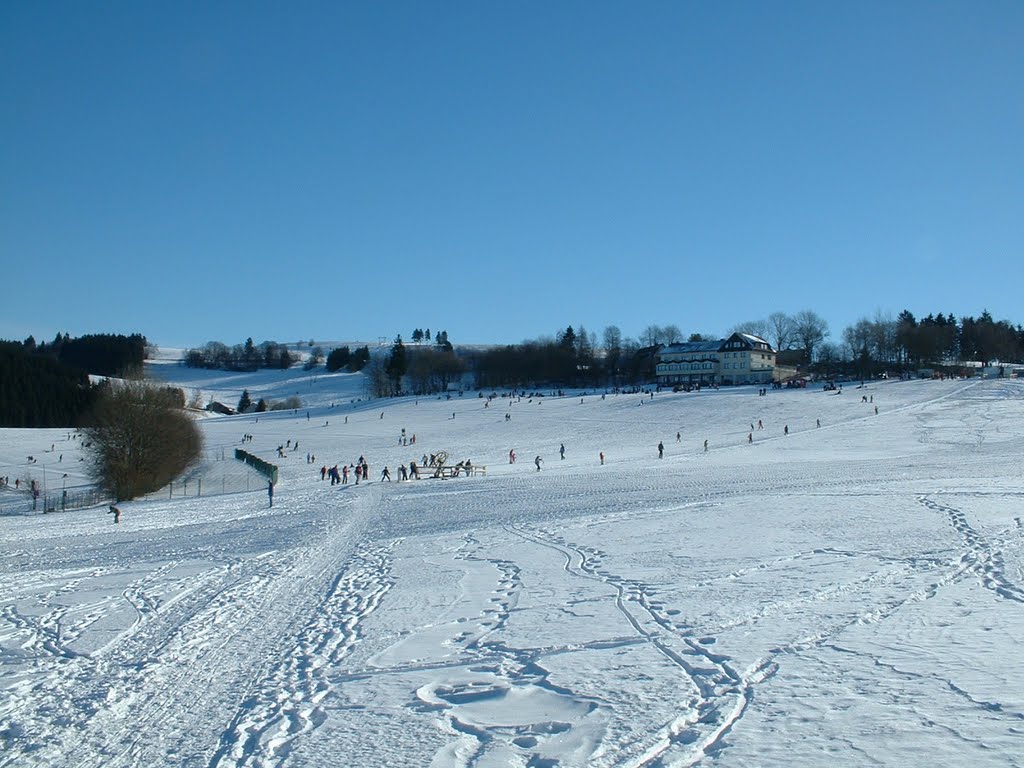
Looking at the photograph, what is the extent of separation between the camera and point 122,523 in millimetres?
26672

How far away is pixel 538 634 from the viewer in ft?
30.1

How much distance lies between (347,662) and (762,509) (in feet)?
46.4

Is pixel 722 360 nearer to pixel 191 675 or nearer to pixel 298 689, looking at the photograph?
pixel 191 675

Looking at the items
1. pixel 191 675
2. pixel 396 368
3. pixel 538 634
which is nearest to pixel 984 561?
pixel 538 634

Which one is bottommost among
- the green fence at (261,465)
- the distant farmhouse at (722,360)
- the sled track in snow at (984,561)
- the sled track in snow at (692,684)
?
the green fence at (261,465)

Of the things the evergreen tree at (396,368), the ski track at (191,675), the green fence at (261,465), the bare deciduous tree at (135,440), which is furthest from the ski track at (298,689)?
the evergreen tree at (396,368)

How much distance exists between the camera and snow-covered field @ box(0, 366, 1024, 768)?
6.10m

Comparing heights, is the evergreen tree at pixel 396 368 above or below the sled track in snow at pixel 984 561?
above

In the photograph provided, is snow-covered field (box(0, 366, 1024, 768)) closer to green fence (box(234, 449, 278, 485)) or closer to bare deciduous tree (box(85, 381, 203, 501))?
green fence (box(234, 449, 278, 485))

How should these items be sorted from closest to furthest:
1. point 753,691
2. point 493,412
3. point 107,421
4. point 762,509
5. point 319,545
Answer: point 753,691 → point 319,545 → point 762,509 → point 107,421 → point 493,412

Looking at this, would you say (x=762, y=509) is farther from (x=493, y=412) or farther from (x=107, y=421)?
(x=493, y=412)

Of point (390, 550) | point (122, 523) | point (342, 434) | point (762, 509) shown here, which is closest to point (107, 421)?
point (122, 523)

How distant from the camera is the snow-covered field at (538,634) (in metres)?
6.10

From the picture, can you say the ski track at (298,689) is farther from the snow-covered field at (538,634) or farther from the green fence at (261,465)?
the green fence at (261,465)
